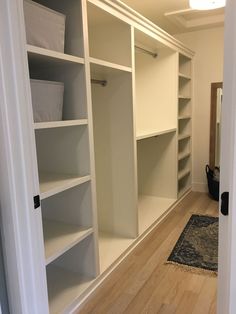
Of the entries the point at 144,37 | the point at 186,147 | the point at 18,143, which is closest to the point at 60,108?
the point at 18,143

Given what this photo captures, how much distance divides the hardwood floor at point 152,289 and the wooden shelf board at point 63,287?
101 mm

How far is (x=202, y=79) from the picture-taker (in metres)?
4.02

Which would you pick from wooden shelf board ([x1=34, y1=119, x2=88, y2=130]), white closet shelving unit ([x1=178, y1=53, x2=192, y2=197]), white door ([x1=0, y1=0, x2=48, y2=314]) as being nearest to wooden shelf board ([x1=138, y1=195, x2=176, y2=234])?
white closet shelving unit ([x1=178, y1=53, x2=192, y2=197])

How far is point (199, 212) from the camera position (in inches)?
135

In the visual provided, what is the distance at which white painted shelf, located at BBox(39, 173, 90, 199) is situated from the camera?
1549mm

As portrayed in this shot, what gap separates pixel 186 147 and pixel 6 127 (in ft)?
11.3

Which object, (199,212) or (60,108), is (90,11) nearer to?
(60,108)

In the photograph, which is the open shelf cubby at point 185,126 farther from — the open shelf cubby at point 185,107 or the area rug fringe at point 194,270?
the area rug fringe at point 194,270

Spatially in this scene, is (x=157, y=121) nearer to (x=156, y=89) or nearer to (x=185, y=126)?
(x=156, y=89)

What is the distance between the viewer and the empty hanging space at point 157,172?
11.8ft

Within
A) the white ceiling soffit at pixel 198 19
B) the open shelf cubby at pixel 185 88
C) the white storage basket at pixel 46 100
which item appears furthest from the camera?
the open shelf cubby at pixel 185 88

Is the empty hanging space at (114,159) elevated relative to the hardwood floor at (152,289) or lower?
elevated

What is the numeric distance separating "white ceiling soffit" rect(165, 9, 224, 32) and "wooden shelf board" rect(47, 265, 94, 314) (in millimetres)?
2922

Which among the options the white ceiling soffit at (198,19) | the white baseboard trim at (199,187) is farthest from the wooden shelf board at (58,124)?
the white baseboard trim at (199,187)
